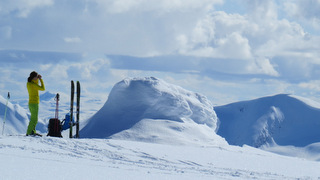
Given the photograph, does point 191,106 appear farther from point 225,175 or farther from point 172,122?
point 225,175

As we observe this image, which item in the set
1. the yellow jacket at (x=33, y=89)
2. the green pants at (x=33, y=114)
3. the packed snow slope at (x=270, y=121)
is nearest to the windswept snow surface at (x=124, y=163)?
the green pants at (x=33, y=114)

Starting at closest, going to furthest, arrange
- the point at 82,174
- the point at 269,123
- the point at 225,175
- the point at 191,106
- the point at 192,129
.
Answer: the point at 82,174
the point at 225,175
the point at 192,129
the point at 191,106
the point at 269,123

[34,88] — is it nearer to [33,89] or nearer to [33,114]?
[33,89]

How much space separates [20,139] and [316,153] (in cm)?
10190

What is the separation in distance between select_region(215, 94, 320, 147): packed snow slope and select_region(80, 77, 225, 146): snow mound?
91412mm

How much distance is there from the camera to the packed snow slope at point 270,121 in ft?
361

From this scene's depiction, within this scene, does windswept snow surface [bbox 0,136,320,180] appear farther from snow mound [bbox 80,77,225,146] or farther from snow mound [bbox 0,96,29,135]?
snow mound [bbox 0,96,29,135]

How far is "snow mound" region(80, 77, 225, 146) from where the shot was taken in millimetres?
18875

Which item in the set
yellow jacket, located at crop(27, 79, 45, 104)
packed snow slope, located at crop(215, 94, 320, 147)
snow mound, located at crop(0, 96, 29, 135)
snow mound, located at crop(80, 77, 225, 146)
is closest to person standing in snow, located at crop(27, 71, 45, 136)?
yellow jacket, located at crop(27, 79, 45, 104)

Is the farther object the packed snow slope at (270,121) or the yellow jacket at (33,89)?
the packed snow slope at (270,121)

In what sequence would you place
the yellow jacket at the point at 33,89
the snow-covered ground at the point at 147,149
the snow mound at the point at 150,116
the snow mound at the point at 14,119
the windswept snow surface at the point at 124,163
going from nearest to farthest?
the windswept snow surface at the point at 124,163, the snow-covered ground at the point at 147,149, the yellow jacket at the point at 33,89, the snow mound at the point at 150,116, the snow mound at the point at 14,119

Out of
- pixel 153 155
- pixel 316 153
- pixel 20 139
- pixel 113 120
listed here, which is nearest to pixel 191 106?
pixel 113 120

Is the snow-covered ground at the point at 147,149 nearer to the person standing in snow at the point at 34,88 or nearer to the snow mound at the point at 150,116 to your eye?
the snow mound at the point at 150,116

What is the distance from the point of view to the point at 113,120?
2052cm
